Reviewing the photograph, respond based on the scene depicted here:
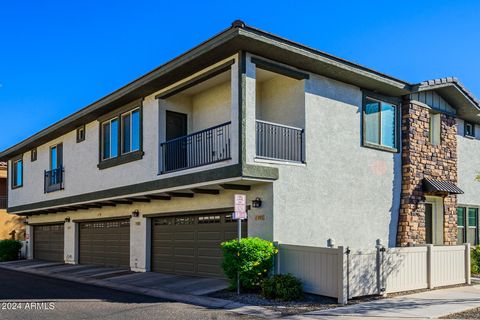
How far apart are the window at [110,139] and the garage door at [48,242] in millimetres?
8600

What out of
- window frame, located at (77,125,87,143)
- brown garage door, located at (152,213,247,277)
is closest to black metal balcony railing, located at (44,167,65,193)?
window frame, located at (77,125,87,143)

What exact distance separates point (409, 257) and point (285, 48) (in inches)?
260

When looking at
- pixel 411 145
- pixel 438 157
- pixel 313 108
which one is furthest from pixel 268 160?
pixel 438 157

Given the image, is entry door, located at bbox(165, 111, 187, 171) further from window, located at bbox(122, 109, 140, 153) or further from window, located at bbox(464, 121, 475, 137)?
window, located at bbox(464, 121, 475, 137)

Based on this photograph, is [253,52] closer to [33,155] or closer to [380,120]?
[380,120]

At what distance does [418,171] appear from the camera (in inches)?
735

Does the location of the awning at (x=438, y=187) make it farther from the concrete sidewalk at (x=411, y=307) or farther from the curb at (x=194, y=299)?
the curb at (x=194, y=299)

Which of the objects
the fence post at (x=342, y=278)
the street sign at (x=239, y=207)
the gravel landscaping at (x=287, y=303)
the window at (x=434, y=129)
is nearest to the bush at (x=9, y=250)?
the gravel landscaping at (x=287, y=303)

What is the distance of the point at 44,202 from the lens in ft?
84.7

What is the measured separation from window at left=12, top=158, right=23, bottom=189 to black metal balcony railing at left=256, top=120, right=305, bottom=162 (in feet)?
64.4

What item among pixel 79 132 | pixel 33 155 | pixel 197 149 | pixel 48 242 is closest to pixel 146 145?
pixel 197 149

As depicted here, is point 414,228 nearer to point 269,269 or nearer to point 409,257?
point 409,257

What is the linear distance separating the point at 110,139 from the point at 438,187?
41.4 ft

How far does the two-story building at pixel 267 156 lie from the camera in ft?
47.5
